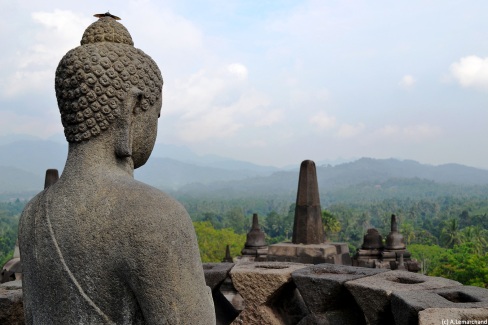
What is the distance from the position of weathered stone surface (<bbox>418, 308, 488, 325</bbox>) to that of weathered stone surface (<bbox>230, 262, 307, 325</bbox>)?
1.22 meters

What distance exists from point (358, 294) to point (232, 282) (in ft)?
3.37

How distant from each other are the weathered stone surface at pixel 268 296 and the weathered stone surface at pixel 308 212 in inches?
189

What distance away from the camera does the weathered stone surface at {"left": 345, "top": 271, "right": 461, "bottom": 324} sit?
296 centimetres

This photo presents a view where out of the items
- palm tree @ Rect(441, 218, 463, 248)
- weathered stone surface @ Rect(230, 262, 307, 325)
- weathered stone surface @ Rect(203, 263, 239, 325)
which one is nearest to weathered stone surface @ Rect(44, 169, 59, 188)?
weathered stone surface @ Rect(203, 263, 239, 325)

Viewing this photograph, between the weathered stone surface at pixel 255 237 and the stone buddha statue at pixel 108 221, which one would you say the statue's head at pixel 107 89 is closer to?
the stone buddha statue at pixel 108 221

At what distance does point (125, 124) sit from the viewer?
1.90 meters

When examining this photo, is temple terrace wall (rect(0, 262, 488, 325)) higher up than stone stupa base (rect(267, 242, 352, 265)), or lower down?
higher up

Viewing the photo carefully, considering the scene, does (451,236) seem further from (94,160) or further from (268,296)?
(94,160)

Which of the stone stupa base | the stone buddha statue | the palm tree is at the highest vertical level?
the stone buddha statue

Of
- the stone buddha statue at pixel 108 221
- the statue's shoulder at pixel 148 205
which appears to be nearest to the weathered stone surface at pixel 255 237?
the stone buddha statue at pixel 108 221

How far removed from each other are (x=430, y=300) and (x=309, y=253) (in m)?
5.31

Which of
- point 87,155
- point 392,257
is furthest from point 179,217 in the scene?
point 392,257

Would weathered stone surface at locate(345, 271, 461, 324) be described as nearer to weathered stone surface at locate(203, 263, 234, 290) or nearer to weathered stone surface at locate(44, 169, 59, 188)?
weathered stone surface at locate(203, 263, 234, 290)

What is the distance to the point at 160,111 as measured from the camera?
6.89 feet
